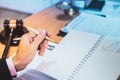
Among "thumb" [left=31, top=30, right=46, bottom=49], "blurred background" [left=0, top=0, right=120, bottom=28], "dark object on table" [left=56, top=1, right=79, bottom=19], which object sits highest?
"thumb" [left=31, top=30, right=46, bottom=49]

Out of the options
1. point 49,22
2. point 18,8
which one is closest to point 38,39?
point 49,22

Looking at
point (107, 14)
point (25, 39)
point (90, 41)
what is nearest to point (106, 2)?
point (107, 14)

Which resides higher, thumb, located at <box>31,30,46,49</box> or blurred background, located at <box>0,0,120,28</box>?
thumb, located at <box>31,30,46,49</box>

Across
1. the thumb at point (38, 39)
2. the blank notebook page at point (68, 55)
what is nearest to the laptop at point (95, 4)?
the blank notebook page at point (68, 55)

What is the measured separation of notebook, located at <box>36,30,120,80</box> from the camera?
0.75m

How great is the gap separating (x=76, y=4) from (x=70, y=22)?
23cm

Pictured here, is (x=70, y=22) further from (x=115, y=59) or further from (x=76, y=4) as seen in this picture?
(x=115, y=59)

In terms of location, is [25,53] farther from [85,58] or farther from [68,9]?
[68,9]

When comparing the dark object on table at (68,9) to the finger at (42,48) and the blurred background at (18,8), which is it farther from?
the blurred background at (18,8)

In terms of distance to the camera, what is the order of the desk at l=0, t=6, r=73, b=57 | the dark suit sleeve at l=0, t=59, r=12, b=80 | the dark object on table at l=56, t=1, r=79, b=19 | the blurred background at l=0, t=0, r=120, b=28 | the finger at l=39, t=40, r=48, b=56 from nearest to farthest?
the dark suit sleeve at l=0, t=59, r=12, b=80 < the finger at l=39, t=40, r=48, b=56 < the desk at l=0, t=6, r=73, b=57 < the dark object on table at l=56, t=1, r=79, b=19 < the blurred background at l=0, t=0, r=120, b=28

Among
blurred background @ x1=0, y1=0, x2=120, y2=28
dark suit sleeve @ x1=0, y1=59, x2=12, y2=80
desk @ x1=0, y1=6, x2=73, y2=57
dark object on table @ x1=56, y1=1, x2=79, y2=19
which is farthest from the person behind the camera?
blurred background @ x1=0, y1=0, x2=120, y2=28

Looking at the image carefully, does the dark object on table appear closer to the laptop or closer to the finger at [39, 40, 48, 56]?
the laptop

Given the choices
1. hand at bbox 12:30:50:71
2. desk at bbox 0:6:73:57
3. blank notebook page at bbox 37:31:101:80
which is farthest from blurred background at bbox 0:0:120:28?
hand at bbox 12:30:50:71

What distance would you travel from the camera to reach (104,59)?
0.81 m
